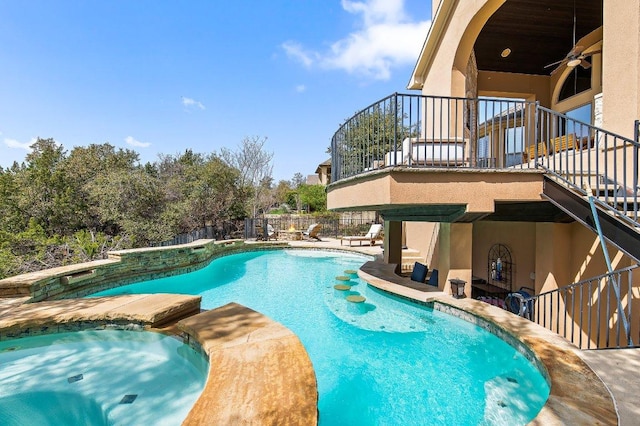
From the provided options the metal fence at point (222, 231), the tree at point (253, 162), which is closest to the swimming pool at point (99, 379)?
the metal fence at point (222, 231)

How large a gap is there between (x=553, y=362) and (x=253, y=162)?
24825 millimetres

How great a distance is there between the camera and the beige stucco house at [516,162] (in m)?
4.71

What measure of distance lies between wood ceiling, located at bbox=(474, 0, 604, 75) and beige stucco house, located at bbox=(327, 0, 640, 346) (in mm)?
47

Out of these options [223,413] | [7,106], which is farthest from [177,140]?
[223,413]

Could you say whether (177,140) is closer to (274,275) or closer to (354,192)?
(274,275)

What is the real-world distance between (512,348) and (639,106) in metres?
4.27

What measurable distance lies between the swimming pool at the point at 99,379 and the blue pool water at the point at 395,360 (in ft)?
5.84

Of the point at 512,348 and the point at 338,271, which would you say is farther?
the point at 338,271

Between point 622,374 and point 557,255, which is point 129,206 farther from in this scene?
point 622,374

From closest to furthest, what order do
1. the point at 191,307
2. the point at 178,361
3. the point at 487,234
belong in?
the point at 178,361 → the point at 191,307 → the point at 487,234

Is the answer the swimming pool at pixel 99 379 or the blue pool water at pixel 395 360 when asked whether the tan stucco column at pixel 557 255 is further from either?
the swimming pool at pixel 99 379

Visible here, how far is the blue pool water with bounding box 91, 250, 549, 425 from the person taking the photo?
133 inches

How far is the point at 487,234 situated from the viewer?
989cm

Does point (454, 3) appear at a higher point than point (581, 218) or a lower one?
higher
